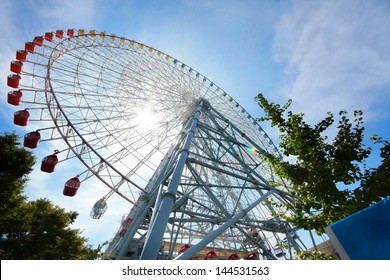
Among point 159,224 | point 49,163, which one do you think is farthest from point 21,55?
point 159,224

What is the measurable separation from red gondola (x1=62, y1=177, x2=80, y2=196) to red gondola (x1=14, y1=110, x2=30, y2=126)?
452cm

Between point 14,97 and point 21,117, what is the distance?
1.30m

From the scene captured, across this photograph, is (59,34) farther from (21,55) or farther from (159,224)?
(159,224)

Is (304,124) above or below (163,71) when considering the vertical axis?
below

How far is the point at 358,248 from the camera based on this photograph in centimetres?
347

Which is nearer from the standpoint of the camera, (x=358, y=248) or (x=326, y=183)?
(x=358, y=248)

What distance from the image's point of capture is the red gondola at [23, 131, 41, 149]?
508 inches

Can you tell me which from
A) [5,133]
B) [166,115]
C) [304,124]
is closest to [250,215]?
[166,115]

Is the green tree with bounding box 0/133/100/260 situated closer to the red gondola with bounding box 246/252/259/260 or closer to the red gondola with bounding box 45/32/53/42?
the red gondola with bounding box 45/32/53/42

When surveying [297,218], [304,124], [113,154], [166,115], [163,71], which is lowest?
[297,218]

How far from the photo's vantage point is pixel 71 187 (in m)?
12.9

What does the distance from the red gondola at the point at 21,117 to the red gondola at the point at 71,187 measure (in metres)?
4.52

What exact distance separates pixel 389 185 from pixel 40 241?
1752cm

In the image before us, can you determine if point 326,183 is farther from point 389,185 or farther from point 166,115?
Answer: point 166,115
